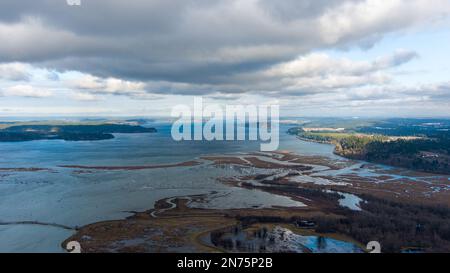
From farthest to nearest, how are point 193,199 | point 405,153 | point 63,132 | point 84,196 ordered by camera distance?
point 63,132, point 405,153, point 84,196, point 193,199

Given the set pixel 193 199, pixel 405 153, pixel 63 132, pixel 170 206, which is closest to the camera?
pixel 170 206

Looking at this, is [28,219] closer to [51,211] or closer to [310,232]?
[51,211]

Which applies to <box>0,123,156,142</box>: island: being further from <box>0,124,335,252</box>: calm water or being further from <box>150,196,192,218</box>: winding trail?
<box>150,196,192,218</box>: winding trail

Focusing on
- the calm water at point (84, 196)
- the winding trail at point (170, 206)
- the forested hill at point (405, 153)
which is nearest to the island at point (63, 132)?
the calm water at point (84, 196)

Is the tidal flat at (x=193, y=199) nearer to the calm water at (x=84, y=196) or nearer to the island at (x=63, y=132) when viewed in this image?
the calm water at (x=84, y=196)

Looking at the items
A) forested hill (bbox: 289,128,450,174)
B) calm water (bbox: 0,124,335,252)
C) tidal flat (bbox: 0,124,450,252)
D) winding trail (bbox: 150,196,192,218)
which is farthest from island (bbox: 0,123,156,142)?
winding trail (bbox: 150,196,192,218)

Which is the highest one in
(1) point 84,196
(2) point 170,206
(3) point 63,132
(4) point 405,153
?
(3) point 63,132

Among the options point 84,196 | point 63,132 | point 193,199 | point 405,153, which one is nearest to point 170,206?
point 193,199

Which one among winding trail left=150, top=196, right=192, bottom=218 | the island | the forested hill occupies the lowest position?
winding trail left=150, top=196, right=192, bottom=218

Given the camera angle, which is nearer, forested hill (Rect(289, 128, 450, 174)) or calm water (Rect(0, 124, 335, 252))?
calm water (Rect(0, 124, 335, 252))

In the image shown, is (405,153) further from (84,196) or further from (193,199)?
(84,196)

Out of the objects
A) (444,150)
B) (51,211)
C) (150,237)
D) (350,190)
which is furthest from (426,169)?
(51,211)

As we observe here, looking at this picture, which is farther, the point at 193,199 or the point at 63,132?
the point at 63,132
